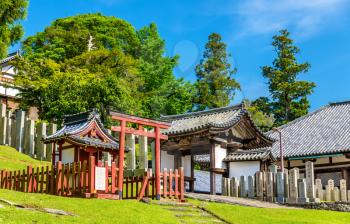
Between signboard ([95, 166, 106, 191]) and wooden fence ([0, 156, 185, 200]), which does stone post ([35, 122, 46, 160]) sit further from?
signboard ([95, 166, 106, 191])

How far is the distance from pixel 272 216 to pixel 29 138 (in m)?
19.7

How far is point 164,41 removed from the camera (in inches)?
2398

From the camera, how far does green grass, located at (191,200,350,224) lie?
17.9 m

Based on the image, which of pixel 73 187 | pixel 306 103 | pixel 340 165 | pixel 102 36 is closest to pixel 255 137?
pixel 340 165

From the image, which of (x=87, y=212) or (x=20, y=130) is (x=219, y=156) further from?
(x=20, y=130)

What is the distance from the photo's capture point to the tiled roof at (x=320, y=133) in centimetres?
3397

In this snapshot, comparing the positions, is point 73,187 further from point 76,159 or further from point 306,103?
point 306,103

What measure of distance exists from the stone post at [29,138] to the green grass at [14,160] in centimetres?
81

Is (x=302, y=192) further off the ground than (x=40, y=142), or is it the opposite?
(x=40, y=142)

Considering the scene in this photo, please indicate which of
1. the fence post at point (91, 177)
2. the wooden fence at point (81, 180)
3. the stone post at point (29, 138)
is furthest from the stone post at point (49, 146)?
the fence post at point (91, 177)

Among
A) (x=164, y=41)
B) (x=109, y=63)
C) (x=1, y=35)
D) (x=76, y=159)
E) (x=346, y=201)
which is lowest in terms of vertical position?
(x=346, y=201)

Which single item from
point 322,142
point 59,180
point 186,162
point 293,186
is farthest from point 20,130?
point 322,142

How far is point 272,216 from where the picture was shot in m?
19.4

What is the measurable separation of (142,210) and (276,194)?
10.8m
